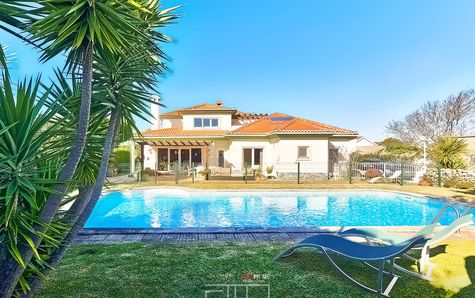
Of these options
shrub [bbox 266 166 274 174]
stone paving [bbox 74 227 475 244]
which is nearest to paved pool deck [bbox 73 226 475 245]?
stone paving [bbox 74 227 475 244]

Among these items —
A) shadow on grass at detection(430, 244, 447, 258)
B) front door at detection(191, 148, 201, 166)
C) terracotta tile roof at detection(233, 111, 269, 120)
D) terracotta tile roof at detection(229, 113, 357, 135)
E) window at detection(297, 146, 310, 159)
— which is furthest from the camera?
terracotta tile roof at detection(233, 111, 269, 120)

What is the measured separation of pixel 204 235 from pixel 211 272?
2.95 m

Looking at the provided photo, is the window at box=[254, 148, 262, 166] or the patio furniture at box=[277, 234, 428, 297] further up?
the window at box=[254, 148, 262, 166]

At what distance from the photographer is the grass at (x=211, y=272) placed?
17.1 ft

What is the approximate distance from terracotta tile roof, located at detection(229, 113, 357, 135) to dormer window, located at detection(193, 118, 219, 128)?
3271 millimetres

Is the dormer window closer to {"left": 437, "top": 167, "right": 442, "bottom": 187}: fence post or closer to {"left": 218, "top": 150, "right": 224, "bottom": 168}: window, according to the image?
{"left": 218, "top": 150, "right": 224, "bottom": 168}: window

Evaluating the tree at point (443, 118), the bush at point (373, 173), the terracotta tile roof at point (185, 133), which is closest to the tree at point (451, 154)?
the bush at point (373, 173)

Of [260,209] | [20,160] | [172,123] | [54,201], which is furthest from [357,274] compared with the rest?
[172,123]

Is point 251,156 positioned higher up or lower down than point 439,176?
→ higher up

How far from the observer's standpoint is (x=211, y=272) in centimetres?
601

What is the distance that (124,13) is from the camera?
3.33 m

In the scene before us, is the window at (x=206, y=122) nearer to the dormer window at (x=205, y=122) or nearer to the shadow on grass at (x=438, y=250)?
the dormer window at (x=205, y=122)

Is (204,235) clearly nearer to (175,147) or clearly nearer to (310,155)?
(310,155)

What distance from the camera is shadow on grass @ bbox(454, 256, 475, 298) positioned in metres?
5.09
